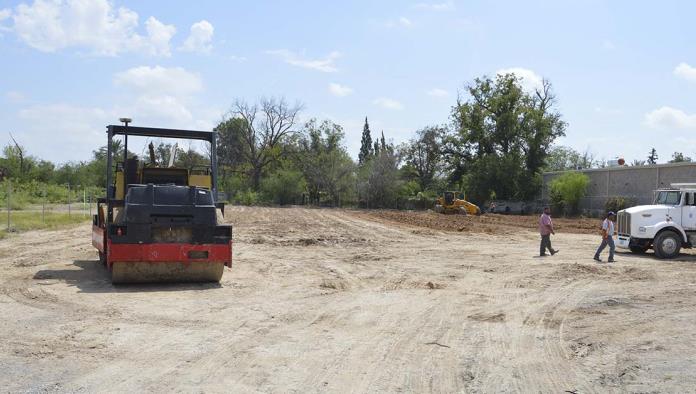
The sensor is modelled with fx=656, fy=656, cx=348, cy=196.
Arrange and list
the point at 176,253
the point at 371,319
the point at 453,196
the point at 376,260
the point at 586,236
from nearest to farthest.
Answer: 1. the point at 371,319
2. the point at 176,253
3. the point at 376,260
4. the point at 586,236
5. the point at 453,196

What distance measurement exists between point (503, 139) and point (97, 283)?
58.8 m

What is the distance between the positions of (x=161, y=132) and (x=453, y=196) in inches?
1708

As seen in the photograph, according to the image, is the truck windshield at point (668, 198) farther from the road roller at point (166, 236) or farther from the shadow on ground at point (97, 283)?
the shadow on ground at point (97, 283)

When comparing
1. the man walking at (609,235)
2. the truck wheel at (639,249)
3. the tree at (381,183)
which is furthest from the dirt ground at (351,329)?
the tree at (381,183)

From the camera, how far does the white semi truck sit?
21.0 meters

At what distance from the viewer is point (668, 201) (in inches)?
858

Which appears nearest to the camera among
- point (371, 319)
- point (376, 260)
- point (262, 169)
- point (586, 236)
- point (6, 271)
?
point (371, 319)

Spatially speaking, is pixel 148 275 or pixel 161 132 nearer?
pixel 148 275

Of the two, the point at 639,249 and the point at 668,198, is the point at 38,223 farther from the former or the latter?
the point at 668,198

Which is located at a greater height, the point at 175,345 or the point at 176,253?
the point at 176,253

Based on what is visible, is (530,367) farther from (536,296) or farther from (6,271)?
(6,271)

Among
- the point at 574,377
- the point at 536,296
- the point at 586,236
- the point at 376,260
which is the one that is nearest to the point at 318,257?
the point at 376,260

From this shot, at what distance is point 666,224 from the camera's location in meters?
21.2

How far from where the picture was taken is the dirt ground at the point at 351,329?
265 inches
